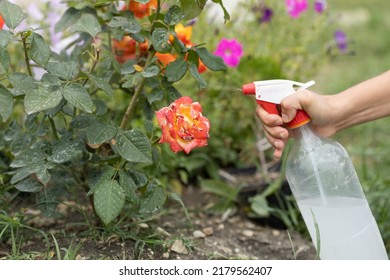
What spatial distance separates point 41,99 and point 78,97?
88 mm

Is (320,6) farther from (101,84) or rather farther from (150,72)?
(101,84)

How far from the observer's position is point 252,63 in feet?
9.14

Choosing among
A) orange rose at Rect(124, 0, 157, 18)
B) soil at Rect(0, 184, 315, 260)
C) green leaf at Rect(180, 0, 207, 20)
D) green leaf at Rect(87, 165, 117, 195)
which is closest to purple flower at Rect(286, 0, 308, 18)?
soil at Rect(0, 184, 315, 260)

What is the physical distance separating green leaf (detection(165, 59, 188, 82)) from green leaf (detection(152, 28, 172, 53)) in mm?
65

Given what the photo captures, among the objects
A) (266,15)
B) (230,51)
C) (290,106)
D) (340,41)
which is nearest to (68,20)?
(290,106)

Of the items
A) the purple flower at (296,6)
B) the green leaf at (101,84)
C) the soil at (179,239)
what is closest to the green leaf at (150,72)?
the green leaf at (101,84)

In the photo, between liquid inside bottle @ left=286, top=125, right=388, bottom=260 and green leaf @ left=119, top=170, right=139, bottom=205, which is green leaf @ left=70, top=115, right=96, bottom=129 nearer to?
green leaf @ left=119, top=170, right=139, bottom=205

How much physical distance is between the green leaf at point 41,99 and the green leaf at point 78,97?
0.06 ft

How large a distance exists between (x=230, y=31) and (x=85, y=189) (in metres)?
1.35

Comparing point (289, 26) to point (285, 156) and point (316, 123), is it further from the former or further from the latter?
point (316, 123)

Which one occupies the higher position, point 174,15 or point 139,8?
point 174,15

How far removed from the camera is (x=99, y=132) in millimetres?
1650

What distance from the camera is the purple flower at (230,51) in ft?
8.41

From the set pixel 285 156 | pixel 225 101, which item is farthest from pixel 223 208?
pixel 225 101
